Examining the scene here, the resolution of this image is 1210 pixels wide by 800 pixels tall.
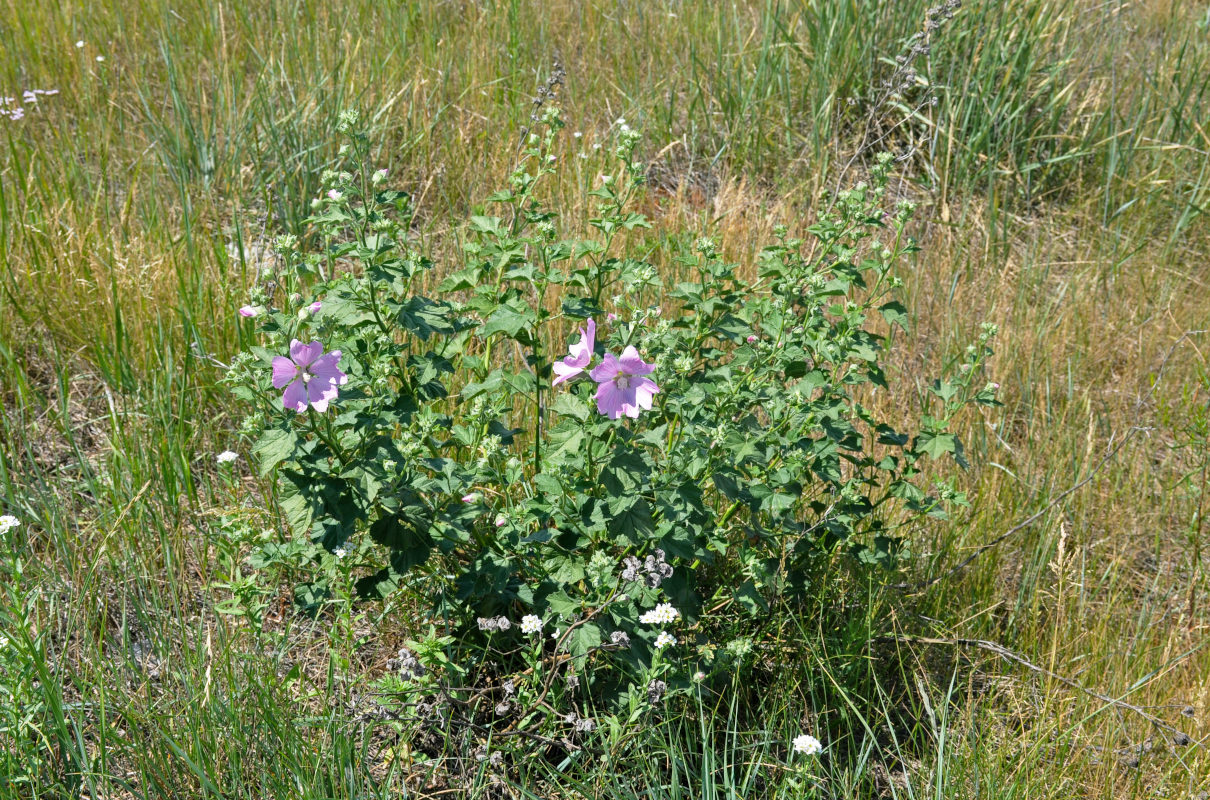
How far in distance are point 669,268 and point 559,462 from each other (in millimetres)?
1602

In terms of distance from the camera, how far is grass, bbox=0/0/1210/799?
185cm

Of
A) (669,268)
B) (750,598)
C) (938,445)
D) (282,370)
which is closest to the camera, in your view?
(282,370)

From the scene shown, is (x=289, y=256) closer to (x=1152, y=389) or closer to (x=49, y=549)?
(x=49, y=549)

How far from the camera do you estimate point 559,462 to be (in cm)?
170

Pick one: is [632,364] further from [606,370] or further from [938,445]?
[938,445]

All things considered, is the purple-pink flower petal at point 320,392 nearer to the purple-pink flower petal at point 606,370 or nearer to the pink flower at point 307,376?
the pink flower at point 307,376

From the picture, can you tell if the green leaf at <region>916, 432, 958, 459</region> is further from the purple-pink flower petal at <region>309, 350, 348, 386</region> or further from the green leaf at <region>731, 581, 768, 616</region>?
the purple-pink flower petal at <region>309, 350, 348, 386</region>

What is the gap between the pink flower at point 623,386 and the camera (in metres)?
1.57

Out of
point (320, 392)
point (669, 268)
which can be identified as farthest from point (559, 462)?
point (669, 268)

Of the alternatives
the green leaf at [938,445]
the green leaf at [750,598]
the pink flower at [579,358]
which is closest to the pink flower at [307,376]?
the pink flower at [579,358]

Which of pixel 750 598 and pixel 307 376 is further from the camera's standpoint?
pixel 750 598

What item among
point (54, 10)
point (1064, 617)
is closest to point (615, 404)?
point (1064, 617)

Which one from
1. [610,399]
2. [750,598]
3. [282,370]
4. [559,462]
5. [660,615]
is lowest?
[750,598]

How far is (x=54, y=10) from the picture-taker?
4102 millimetres
